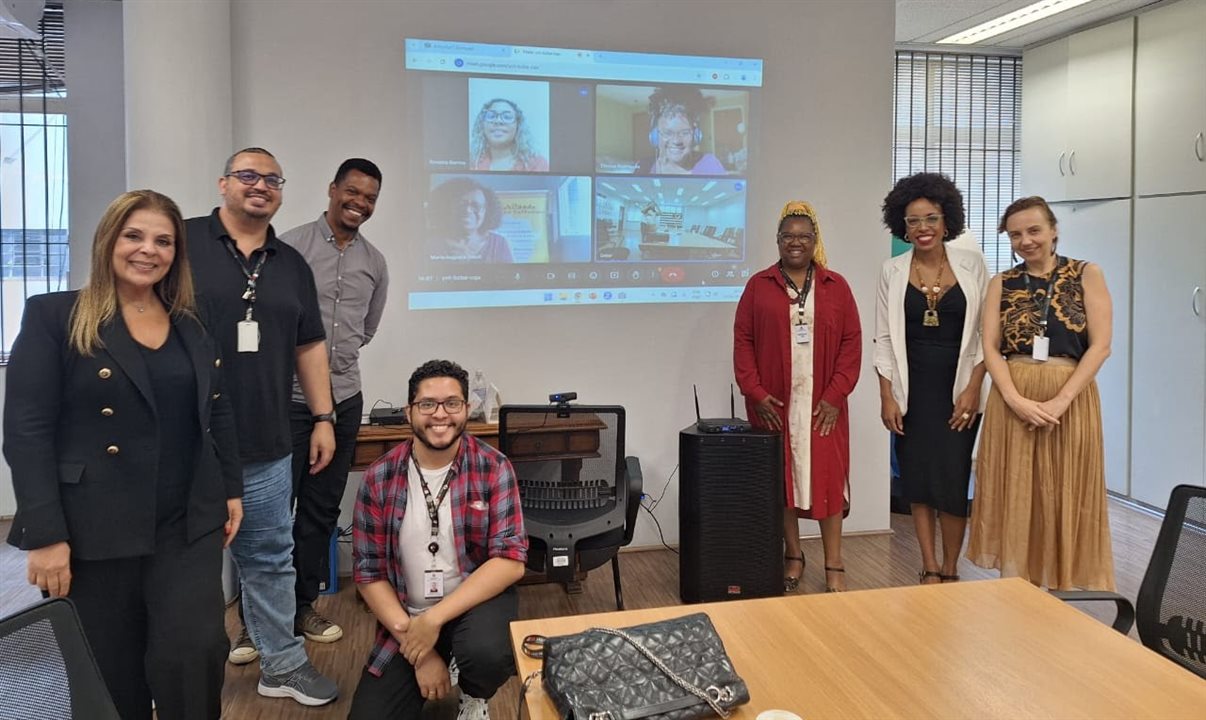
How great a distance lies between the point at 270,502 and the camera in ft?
7.91

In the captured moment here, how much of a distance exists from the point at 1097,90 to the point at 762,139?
8.03 ft

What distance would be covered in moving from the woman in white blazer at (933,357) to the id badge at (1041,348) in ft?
0.85

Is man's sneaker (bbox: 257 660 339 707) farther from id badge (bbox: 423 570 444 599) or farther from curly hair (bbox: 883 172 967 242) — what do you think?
curly hair (bbox: 883 172 967 242)

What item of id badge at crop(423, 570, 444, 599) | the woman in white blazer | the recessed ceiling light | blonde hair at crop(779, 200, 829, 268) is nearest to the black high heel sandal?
the woman in white blazer

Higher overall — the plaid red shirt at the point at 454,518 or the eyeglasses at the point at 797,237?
the eyeglasses at the point at 797,237

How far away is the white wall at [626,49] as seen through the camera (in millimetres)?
3545

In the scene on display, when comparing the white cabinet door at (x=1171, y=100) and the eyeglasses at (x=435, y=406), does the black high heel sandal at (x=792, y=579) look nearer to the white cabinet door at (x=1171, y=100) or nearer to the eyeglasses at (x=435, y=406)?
the eyeglasses at (x=435, y=406)

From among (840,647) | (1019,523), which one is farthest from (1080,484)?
(840,647)

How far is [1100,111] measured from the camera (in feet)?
16.2

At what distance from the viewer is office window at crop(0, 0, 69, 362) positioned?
437cm

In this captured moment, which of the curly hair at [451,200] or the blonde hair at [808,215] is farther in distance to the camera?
the curly hair at [451,200]

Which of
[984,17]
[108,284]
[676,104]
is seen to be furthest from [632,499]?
[984,17]

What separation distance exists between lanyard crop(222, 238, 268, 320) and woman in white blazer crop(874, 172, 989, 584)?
2369 mm

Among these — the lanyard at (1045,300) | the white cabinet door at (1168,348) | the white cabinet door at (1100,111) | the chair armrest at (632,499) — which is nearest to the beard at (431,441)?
the chair armrest at (632,499)
